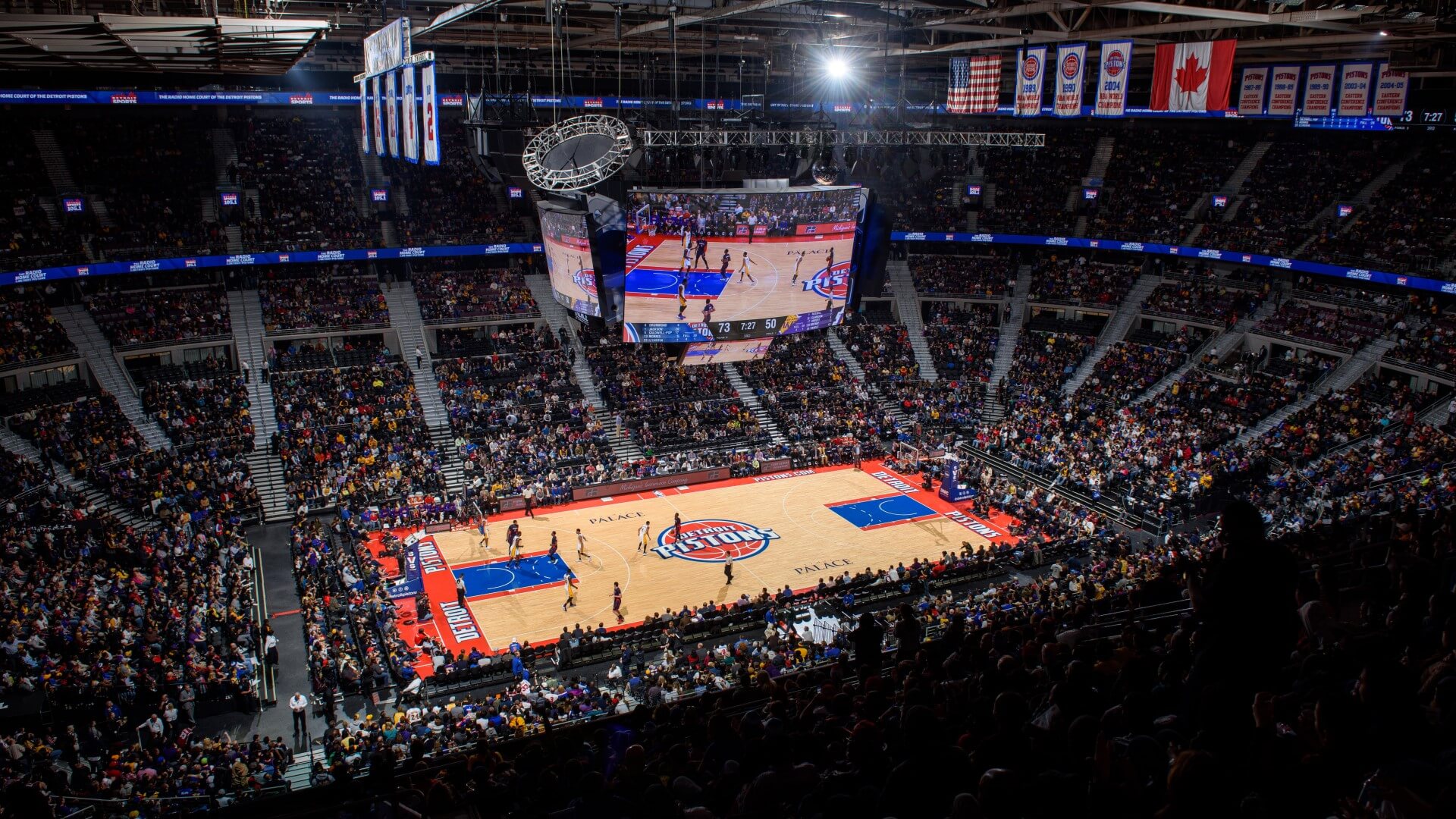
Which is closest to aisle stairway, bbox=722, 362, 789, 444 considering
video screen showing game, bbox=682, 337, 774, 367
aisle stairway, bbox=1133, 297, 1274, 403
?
video screen showing game, bbox=682, 337, 774, 367

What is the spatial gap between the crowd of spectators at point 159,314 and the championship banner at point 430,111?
2295 cm

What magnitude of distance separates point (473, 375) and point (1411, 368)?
34765 millimetres

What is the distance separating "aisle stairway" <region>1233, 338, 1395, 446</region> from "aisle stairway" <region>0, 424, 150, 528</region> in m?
36.5

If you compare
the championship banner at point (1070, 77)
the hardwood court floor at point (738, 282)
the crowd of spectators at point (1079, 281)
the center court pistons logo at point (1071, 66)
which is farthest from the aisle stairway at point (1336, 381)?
the hardwood court floor at point (738, 282)

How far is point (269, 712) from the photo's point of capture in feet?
66.0

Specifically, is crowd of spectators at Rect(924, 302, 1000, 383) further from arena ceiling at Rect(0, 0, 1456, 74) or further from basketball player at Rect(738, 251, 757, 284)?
basketball player at Rect(738, 251, 757, 284)

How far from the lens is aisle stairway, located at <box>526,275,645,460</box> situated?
37.2m

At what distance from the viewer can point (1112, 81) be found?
2553cm

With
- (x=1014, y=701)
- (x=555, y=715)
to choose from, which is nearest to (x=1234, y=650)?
(x=1014, y=701)

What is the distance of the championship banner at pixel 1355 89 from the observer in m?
28.8

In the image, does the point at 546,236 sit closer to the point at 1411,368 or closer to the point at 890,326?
the point at 890,326

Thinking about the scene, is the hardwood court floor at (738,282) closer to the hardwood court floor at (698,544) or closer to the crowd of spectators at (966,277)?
the hardwood court floor at (698,544)

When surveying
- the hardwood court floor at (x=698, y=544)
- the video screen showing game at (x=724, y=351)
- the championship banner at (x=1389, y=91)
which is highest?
the championship banner at (x=1389, y=91)

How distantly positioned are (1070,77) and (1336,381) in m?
18.9
